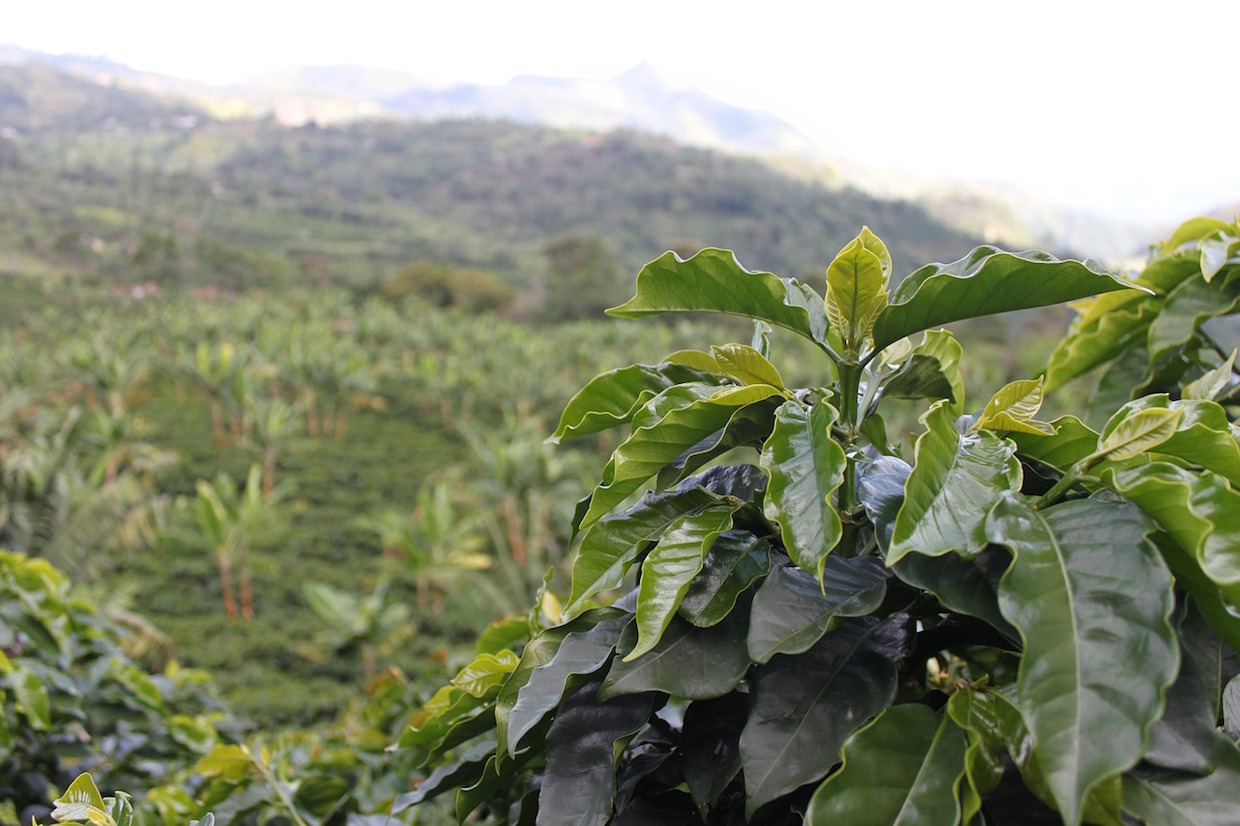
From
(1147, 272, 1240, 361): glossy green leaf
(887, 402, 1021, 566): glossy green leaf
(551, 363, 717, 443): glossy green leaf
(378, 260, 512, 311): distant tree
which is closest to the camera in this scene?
(887, 402, 1021, 566): glossy green leaf

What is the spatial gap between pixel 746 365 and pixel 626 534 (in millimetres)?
179

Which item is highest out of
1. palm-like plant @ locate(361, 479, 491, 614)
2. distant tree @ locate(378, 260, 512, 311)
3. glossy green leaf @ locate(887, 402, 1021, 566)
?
glossy green leaf @ locate(887, 402, 1021, 566)

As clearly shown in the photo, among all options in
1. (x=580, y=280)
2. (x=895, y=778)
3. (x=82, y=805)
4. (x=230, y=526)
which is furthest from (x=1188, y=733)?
(x=580, y=280)

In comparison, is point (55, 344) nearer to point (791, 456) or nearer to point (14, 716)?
point (14, 716)

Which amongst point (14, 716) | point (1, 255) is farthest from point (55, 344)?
point (14, 716)

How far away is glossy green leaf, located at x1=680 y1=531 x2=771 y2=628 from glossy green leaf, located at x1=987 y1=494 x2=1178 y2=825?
0.60 ft

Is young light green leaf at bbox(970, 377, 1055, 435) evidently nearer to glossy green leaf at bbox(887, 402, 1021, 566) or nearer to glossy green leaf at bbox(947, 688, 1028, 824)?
glossy green leaf at bbox(887, 402, 1021, 566)

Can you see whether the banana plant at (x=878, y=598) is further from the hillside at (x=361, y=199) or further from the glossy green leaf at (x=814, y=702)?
the hillside at (x=361, y=199)

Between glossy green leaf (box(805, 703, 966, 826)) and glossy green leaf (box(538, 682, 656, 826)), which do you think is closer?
glossy green leaf (box(805, 703, 966, 826))

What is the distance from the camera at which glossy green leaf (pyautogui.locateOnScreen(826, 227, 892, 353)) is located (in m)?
0.66

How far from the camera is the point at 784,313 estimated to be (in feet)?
2.27

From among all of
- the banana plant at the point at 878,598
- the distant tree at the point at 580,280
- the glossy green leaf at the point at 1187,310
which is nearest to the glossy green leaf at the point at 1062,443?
the banana plant at the point at 878,598

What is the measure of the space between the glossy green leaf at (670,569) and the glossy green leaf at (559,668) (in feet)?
0.19

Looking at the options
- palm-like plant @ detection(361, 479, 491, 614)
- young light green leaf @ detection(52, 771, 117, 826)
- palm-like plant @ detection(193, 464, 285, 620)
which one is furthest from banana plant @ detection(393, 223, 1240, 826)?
palm-like plant @ detection(193, 464, 285, 620)
